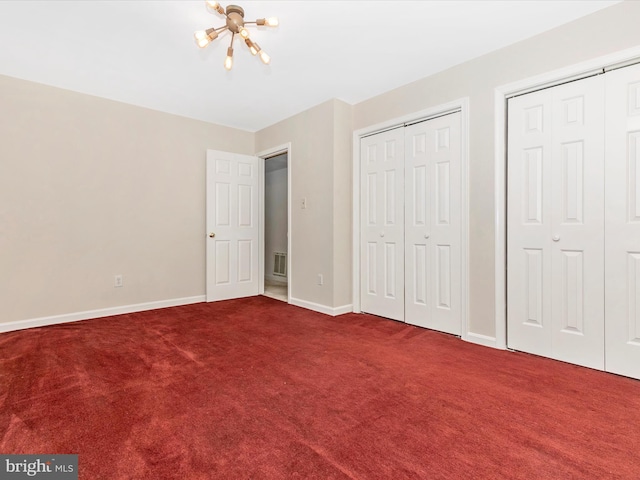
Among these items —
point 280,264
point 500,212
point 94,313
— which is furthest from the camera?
point 280,264

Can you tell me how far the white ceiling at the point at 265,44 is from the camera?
2.25m

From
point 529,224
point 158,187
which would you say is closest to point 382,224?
point 529,224

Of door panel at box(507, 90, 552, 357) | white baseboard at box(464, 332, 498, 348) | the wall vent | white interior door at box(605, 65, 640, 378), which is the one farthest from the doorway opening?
white interior door at box(605, 65, 640, 378)

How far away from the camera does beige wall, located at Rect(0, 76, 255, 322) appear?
324 cm

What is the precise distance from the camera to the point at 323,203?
392 cm

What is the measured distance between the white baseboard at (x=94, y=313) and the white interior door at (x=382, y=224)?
7.78 feet

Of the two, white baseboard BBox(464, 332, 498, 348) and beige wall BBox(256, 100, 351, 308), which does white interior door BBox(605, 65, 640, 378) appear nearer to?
white baseboard BBox(464, 332, 498, 348)

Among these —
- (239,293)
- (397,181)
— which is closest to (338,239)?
(397,181)

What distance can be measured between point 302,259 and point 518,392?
2.75m

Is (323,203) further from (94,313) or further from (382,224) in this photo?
(94,313)

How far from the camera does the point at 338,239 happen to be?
12.5 ft

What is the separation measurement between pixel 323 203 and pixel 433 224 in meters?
1.33

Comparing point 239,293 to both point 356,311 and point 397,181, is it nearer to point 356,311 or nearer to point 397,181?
point 356,311

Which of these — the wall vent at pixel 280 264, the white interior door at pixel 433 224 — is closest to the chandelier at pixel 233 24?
the white interior door at pixel 433 224
